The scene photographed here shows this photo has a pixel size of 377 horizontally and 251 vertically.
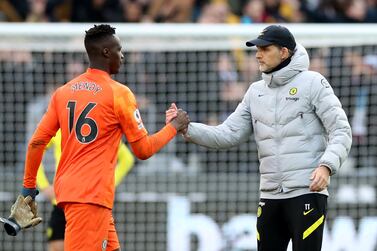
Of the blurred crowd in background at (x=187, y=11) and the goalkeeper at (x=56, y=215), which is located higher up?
the blurred crowd in background at (x=187, y=11)

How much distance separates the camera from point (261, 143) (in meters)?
7.19

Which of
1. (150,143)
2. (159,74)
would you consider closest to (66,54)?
(159,74)

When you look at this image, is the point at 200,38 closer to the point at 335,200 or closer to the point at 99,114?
the point at 335,200

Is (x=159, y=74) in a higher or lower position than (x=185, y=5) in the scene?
lower

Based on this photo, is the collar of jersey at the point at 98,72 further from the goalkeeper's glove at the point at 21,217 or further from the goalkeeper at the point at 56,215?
the goalkeeper at the point at 56,215

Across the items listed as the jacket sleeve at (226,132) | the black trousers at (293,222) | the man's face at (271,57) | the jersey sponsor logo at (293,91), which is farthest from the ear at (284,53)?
the black trousers at (293,222)

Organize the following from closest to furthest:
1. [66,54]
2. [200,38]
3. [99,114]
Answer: [99,114] < [200,38] < [66,54]

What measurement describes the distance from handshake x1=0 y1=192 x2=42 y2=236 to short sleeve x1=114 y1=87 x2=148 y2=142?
923 millimetres

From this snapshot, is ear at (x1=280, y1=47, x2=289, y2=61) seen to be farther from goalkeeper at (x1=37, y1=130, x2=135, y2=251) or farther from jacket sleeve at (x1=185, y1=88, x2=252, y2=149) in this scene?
goalkeeper at (x1=37, y1=130, x2=135, y2=251)

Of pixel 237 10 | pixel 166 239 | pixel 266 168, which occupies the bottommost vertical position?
pixel 166 239

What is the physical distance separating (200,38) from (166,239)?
227cm

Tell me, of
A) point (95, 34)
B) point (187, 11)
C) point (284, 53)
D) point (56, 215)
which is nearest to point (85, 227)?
point (95, 34)

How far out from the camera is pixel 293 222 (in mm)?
7016

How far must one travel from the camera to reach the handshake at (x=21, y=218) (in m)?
7.23
